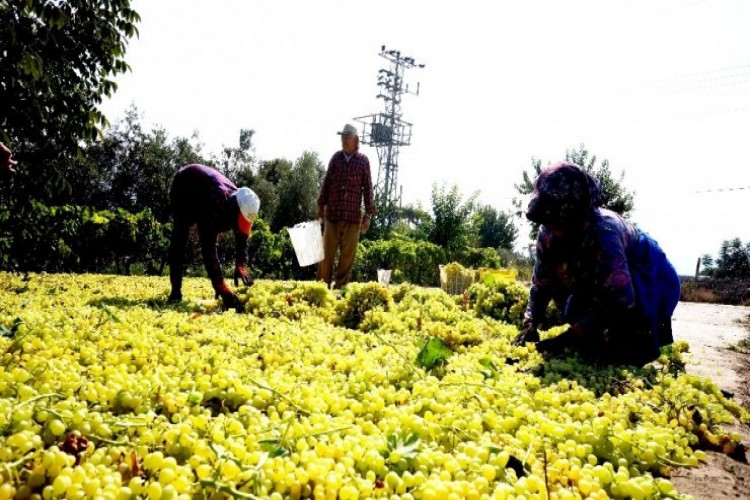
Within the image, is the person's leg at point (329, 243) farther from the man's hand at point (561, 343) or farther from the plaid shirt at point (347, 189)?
the man's hand at point (561, 343)

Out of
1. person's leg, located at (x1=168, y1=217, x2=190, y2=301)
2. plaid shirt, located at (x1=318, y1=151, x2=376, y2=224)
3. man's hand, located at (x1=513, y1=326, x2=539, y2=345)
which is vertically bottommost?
man's hand, located at (x1=513, y1=326, x2=539, y2=345)

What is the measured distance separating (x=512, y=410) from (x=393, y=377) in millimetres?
613

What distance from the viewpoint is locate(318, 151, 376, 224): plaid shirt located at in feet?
23.3

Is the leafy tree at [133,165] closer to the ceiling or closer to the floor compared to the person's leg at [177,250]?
closer to the ceiling

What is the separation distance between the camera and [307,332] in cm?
351

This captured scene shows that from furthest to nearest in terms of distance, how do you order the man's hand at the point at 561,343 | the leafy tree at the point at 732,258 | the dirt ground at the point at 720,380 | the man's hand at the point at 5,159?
the leafy tree at the point at 732,258 < the man's hand at the point at 5,159 < the man's hand at the point at 561,343 < the dirt ground at the point at 720,380

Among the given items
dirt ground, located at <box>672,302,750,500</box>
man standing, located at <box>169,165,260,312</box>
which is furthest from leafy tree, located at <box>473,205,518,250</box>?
man standing, located at <box>169,165,260,312</box>

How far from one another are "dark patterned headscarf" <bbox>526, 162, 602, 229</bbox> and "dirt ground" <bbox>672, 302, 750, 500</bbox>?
1399 millimetres

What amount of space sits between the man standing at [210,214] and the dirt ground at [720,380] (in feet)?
12.8

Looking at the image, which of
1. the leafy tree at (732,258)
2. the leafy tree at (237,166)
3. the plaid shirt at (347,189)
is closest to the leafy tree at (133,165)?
the leafy tree at (237,166)

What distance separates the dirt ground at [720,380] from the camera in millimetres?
1746

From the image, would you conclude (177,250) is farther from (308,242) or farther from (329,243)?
(329,243)

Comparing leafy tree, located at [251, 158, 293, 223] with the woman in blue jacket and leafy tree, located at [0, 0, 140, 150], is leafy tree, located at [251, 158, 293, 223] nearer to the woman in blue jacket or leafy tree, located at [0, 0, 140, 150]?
leafy tree, located at [0, 0, 140, 150]

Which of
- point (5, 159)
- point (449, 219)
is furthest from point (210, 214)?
point (449, 219)
